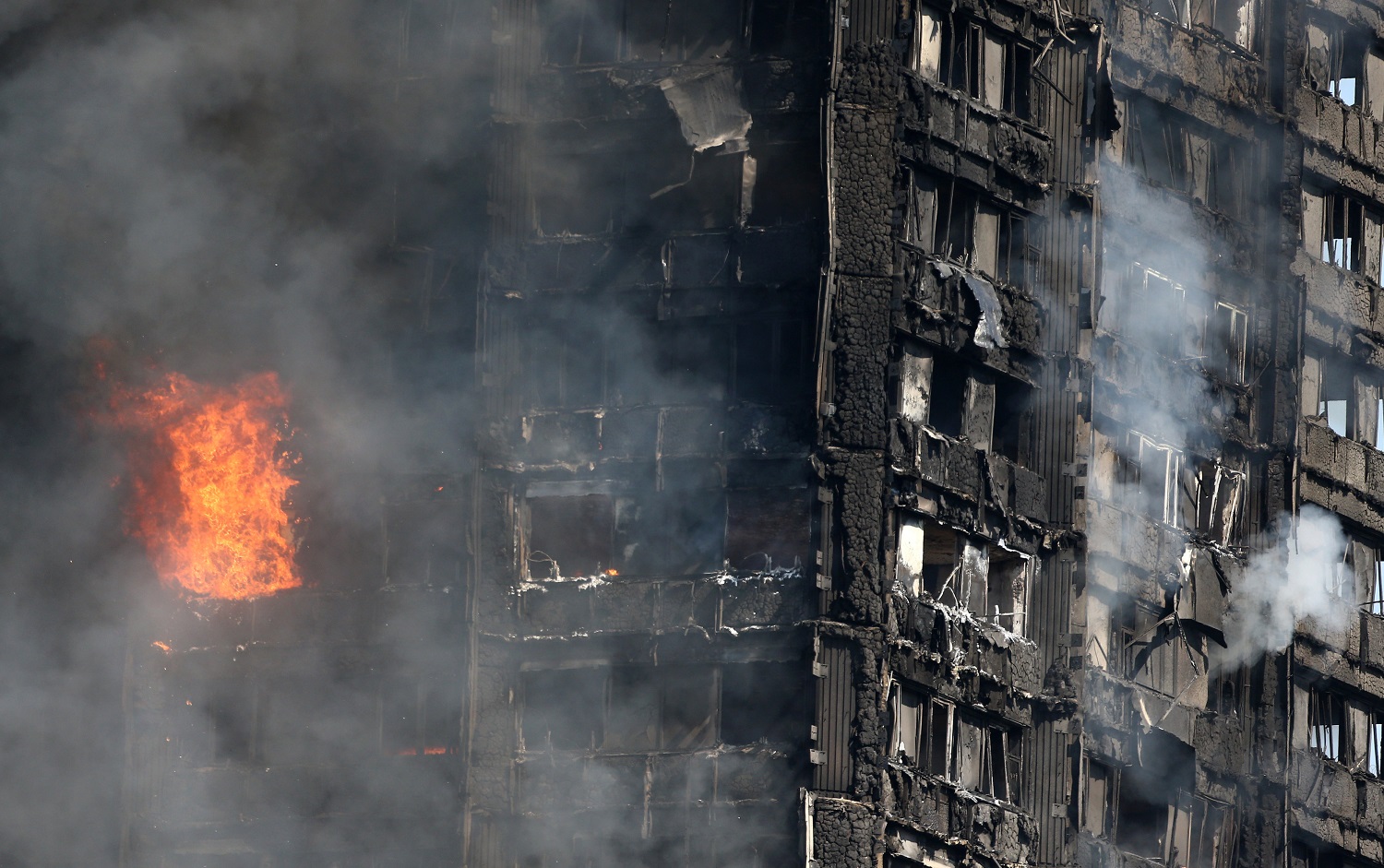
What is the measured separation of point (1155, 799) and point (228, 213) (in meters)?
17.3

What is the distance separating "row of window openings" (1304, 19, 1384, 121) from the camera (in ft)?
155

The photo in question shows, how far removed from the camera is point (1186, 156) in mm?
44938

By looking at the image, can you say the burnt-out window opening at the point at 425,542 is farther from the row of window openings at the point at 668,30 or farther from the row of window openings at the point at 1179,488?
the row of window openings at the point at 1179,488

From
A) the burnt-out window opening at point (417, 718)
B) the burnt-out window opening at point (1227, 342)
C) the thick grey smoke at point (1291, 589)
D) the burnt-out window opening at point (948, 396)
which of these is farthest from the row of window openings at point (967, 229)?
the burnt-out window opening at point (417, 718)

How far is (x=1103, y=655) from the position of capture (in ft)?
140

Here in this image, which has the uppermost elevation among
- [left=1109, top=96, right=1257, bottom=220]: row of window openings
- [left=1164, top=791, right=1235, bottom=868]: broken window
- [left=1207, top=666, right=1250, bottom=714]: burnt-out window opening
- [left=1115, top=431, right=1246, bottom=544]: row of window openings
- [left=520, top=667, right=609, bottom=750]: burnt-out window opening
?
[left=1109, top=96, right=1257, bottom=220]: row of window openings

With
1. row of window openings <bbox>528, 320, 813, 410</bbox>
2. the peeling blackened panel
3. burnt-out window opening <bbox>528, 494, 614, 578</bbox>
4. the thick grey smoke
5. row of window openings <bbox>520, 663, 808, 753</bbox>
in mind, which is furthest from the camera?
the thick grey smoke

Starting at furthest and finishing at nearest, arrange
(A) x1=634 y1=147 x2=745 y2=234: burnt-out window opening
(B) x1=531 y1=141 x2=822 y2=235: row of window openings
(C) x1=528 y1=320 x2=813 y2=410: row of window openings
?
(A) x1=634 y1=147 x2=745 y2=234: burnt-out window opening
(B) x1=531 y1=141 x2=822 y2=235: row of window openings
(C) x1=528 y1=320 x2=813 y2=410: row of window openings

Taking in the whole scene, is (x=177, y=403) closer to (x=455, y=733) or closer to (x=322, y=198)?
(x=322, y=198)

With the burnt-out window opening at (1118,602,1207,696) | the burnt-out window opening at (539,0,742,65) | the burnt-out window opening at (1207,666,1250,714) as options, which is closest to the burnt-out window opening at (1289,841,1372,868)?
the burnt-out window opening at (1207,666,1250,714)

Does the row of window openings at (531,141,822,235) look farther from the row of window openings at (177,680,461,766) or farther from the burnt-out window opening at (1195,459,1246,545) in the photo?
the burnt-out window opening at (1195,459,1246,545)

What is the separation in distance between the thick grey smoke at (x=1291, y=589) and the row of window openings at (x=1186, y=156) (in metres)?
5.40

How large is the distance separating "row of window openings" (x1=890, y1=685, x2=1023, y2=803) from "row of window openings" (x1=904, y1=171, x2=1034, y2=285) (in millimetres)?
6816

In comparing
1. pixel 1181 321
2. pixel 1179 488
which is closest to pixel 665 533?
pixel 1179 488
